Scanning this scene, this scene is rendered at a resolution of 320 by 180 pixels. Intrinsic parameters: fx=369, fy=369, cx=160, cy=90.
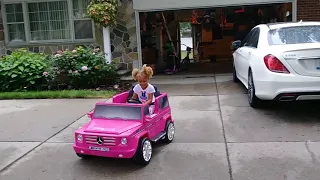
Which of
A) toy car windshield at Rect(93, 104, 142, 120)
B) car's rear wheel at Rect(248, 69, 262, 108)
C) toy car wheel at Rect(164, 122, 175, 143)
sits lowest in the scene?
toy car wheel at Rect(164, 122, 175, 143)

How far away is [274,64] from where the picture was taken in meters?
5.98

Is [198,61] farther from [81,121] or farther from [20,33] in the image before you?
[81,121]

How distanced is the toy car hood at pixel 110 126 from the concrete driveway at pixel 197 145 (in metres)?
0.47

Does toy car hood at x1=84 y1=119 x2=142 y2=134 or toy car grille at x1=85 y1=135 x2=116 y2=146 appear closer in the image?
toy car grille at x1=85 y1=135 x2=116 y2=146

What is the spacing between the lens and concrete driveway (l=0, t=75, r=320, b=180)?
14.0 feet

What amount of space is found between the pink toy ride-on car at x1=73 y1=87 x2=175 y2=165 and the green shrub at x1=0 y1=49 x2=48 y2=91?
18.5ft

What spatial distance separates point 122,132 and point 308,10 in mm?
8688

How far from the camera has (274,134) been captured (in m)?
5.41

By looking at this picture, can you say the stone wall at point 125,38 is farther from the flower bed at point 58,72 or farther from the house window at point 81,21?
the flower bed at point 58,72

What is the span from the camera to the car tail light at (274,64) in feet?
19.3

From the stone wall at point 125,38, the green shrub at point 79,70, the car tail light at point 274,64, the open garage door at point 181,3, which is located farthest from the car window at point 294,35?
the stone wall at point 125,38

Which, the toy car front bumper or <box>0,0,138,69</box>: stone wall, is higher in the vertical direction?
<box>0,0,138,69</box>: stone wall

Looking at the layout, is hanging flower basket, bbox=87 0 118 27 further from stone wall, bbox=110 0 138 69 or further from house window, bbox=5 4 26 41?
house window, bbox=5 4 26 41

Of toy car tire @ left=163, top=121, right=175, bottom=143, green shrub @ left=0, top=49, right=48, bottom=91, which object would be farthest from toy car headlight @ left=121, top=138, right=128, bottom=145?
green shrub @ left=0, top=49, right=48, bottom=91
